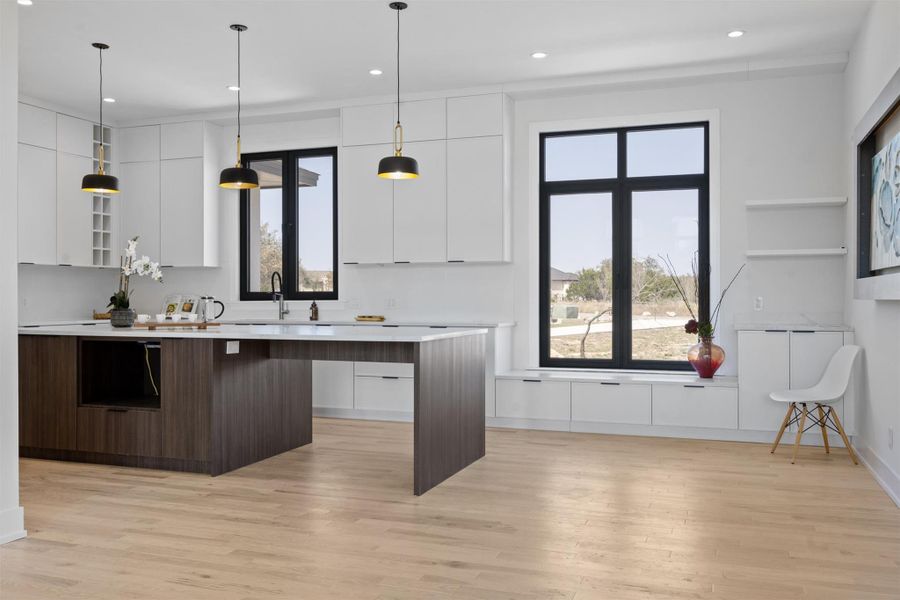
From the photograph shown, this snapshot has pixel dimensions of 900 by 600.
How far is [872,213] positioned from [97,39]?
5454mm

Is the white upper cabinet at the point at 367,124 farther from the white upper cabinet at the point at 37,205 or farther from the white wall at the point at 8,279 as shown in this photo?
the white wall at the point at 8,279

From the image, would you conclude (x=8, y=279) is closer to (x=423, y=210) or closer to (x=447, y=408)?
(x=447, y=408)

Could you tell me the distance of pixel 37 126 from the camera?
7004mm

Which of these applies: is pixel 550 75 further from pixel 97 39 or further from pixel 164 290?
pixel 164 290

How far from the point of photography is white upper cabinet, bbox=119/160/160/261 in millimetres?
7777

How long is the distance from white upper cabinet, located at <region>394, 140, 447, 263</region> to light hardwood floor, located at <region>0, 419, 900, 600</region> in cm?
229

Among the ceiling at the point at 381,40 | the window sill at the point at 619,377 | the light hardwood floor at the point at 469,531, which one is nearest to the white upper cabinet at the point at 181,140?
the ceiling at the point at 381,40

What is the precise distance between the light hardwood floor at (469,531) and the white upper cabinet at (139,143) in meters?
3.90

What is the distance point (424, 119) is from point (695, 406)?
3425 millimetres

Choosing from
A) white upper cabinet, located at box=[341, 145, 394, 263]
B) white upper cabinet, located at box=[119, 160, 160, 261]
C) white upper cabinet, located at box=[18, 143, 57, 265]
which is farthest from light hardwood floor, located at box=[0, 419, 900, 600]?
white upper cabinet, located at box=[119, 160, 160, 261]

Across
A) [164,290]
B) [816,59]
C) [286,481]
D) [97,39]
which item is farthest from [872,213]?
[164,290]

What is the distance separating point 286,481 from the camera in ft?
14.4

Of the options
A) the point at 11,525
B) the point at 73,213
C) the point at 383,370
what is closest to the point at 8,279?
the point at 11,525

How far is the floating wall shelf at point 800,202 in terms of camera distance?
18.7 ft
